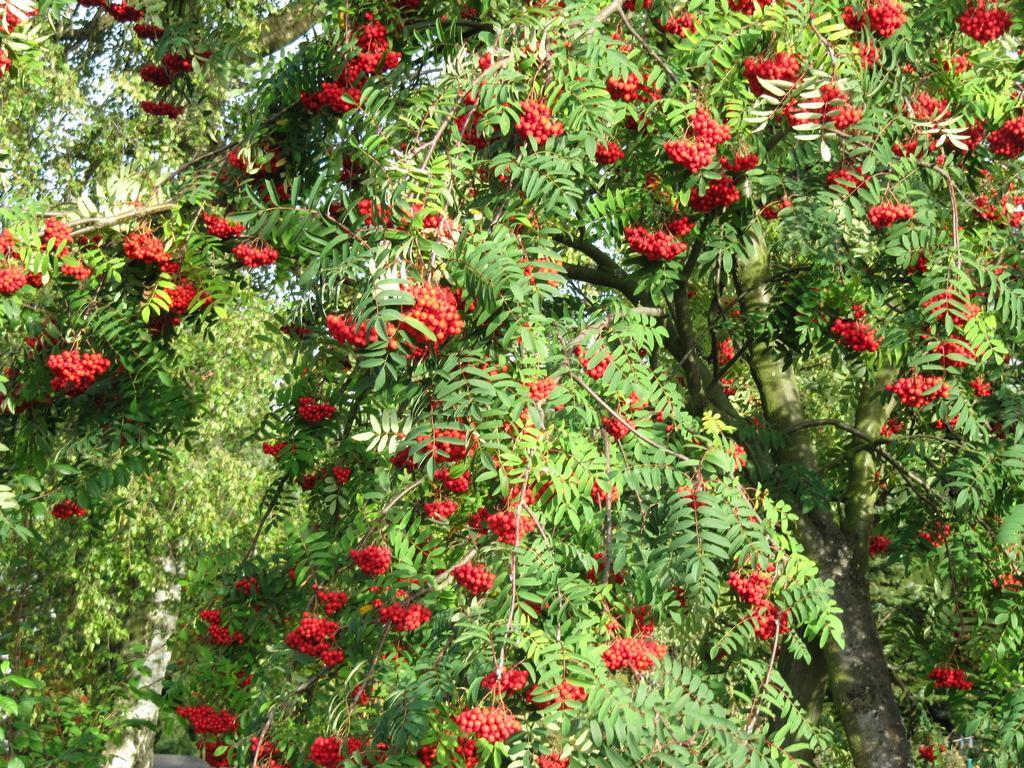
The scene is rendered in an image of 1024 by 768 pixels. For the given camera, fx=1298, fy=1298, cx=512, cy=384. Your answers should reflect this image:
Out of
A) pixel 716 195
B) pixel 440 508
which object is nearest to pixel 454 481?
pixel 440 508

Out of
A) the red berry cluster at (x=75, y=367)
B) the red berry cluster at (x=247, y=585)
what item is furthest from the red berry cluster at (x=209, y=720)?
the red berry cluster at (x=75, y=367)

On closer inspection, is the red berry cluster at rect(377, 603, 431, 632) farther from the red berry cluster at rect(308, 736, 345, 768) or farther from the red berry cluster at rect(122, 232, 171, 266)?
the red berry cluster at rect(122, 232, 171, 266)

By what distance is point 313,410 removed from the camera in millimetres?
6406

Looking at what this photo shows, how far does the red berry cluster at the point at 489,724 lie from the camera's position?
3.55m

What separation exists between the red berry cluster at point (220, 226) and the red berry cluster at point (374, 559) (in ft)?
5.86

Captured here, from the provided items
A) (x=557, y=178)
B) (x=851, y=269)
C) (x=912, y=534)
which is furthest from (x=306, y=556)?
(x=912, y=534)

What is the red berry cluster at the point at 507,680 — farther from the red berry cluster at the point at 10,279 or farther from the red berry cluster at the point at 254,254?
the red berry cluster at the point at 10,279

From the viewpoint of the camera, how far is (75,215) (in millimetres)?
5758

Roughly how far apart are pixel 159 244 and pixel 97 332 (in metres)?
0.49

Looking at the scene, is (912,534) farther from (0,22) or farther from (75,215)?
(0,22)

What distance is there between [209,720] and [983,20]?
4872mm

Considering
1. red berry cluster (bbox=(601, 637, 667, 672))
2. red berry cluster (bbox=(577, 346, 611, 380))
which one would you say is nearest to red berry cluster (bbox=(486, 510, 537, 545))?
red berry cluster (bbox=(601, 637, 667, 672))

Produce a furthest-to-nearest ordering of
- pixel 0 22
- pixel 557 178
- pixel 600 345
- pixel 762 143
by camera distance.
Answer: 1. pixel 762 143
2. pixel 600 345
3. pixel 557 178
4. pixel 0 22

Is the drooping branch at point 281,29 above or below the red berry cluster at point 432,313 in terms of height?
above
